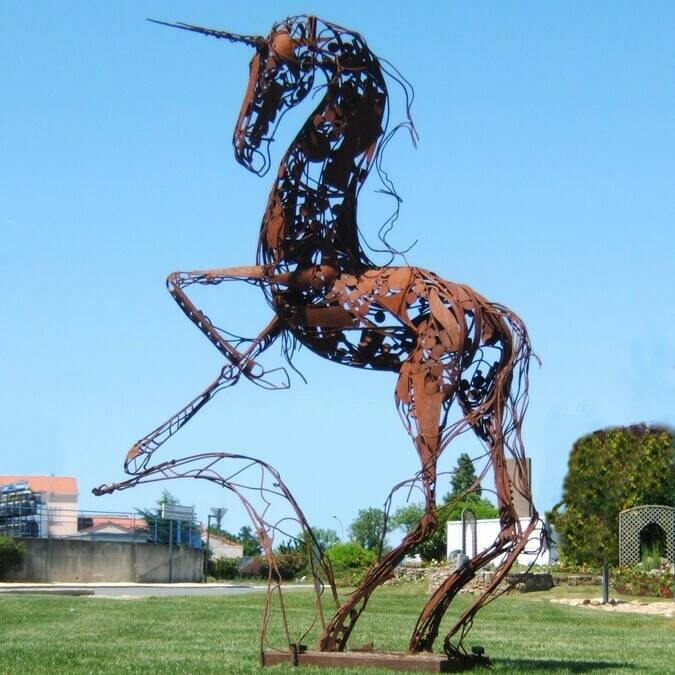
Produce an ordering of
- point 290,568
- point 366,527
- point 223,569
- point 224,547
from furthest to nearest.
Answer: point 224,547 → point 366,527 → point 223,569 → point 290,568

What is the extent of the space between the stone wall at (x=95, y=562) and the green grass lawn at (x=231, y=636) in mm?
11917

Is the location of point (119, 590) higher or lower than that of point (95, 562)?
lower

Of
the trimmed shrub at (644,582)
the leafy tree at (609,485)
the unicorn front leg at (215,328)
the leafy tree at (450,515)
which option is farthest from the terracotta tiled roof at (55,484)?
the unicorn front leg at (215,328)

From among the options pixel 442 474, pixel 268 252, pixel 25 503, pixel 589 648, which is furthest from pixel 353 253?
pixel 25 503

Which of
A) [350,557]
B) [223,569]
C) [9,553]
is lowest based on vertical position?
[223,569]

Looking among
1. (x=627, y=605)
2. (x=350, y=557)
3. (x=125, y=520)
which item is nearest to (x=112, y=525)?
(x=125, y=520)

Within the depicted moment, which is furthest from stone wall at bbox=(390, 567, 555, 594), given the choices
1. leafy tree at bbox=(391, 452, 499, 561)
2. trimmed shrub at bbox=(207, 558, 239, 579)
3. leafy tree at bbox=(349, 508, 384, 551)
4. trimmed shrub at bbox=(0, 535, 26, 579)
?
leafy tree at bbox=(349, 508, 384, 551)

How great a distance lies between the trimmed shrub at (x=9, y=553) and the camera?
29.8 m

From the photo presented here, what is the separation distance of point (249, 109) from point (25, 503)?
27.5 m

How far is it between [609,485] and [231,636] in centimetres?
2139

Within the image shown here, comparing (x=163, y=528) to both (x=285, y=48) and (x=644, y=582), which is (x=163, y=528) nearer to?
(x=644, y=582)

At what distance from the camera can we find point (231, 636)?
11.6 metres

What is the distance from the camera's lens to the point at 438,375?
8023 mm

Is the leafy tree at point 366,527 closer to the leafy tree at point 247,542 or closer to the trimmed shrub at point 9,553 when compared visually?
the leafy tree at point 247,542
